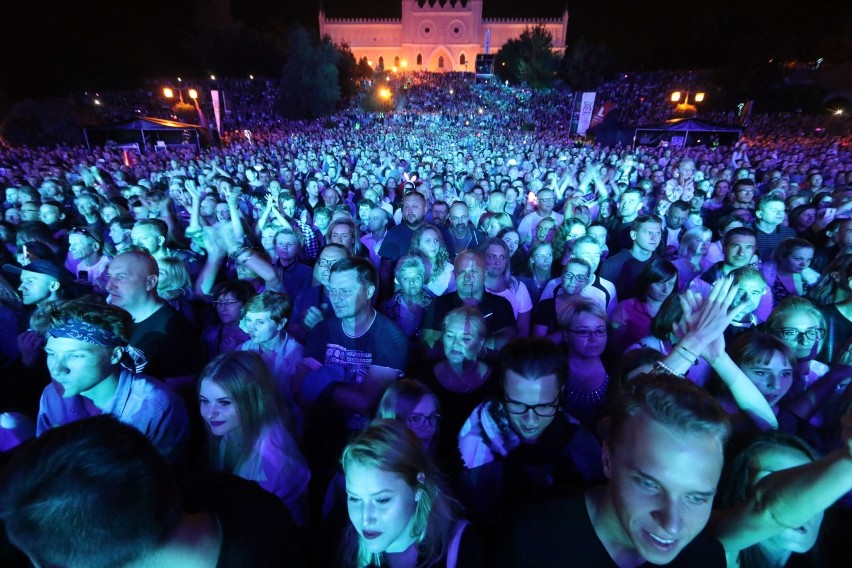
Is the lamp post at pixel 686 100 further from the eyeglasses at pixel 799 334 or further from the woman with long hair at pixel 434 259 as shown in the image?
the eyeglasses at pixel 799 334

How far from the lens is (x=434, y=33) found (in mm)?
72688

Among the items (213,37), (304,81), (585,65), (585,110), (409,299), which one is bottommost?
(409,299)

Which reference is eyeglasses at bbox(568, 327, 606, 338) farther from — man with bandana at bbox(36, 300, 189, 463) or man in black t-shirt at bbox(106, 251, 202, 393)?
man in black t-shirt at bbox(106, 251, 202, 393)

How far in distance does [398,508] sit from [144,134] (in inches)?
1010

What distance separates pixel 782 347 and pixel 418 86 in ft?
170

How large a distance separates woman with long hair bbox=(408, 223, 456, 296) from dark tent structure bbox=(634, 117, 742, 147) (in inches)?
733

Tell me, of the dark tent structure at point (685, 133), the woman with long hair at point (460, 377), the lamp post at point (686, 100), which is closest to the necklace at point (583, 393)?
the woman with long hair at point (460, 377)

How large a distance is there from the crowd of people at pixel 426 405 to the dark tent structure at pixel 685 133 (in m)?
17.2

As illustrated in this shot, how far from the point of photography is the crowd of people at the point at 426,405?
43.9 inches

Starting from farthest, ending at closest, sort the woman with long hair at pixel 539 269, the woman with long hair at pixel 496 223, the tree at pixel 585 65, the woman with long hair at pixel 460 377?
the tree at pixel 585 65
the woman with long hair at pixel 496 223
the woman with long hair at pixel 539 269
the woman with long hair at pixel 460 377

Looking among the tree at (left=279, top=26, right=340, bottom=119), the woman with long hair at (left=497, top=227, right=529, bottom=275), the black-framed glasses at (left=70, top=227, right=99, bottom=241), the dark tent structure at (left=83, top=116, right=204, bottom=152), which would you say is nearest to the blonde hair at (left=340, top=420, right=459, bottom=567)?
the woman with long hair at (left=497, top=227, right=529, bottom=275)

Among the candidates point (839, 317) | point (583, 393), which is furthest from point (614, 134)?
point (583, 393)

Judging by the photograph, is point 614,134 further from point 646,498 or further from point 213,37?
point 213,37

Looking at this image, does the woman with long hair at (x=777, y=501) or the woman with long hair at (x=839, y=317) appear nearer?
the woman with long hair at (x=777, y=501)
